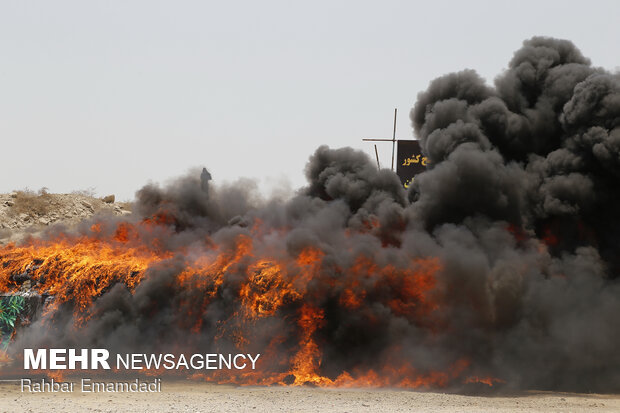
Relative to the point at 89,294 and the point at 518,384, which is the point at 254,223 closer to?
the point at 89,294

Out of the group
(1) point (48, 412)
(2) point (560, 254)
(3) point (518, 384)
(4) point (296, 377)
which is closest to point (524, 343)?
(3) point (518, 384)

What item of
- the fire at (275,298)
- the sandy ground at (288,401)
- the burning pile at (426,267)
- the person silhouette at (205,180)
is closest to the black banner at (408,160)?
the burning pile at (426,267)

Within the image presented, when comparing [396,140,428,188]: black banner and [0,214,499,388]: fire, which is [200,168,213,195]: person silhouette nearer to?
[0,214,499,388]: fire

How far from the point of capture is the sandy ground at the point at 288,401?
2305 centimetres

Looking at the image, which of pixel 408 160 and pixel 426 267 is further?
pixel 408 160

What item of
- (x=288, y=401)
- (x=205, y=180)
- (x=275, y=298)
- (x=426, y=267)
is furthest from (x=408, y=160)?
(x=288, y=401)

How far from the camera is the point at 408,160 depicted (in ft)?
200

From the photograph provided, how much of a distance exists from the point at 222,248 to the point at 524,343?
1331 centimetres

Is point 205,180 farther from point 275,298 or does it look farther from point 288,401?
point 288,401

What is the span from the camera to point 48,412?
22172 millimetres

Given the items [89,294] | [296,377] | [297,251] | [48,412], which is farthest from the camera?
[89,294]

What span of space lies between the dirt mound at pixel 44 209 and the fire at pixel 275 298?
2654 centimetres

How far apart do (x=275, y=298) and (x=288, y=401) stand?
20.4 feet

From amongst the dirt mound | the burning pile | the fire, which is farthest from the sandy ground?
the dirt mound
